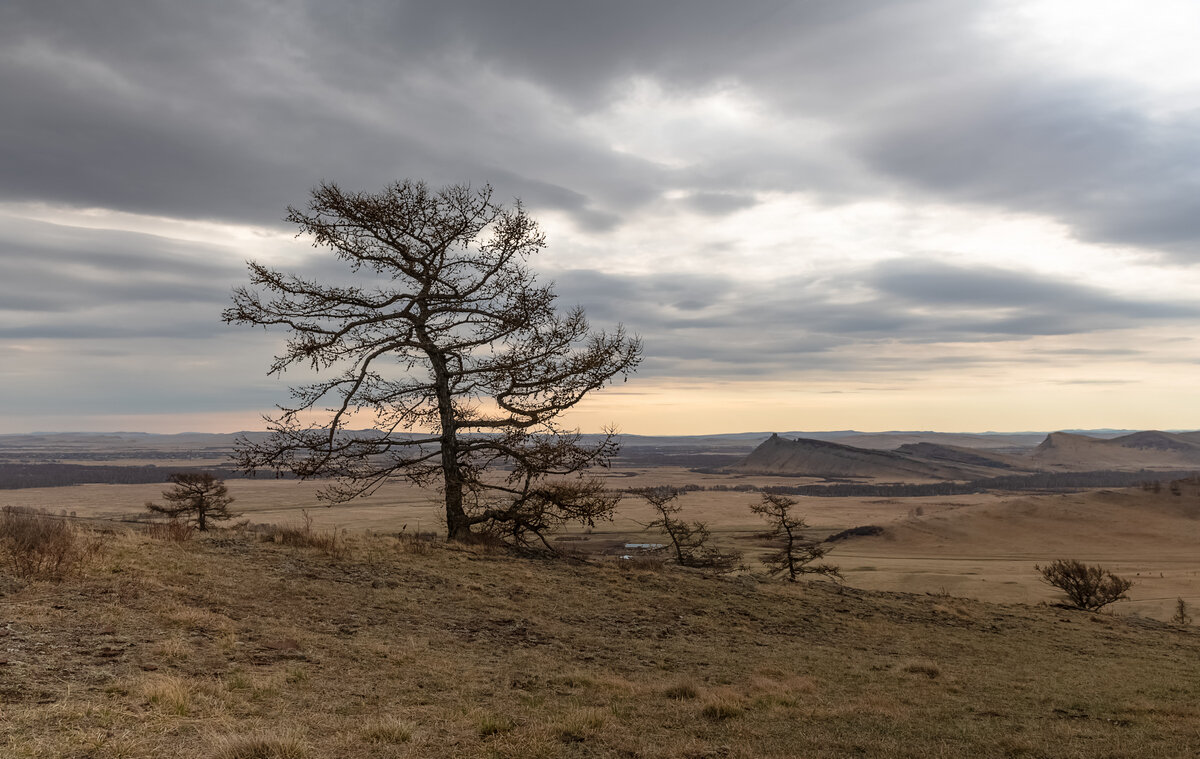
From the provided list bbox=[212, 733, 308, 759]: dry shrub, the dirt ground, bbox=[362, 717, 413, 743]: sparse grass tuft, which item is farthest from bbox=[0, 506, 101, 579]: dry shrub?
the dirt ground

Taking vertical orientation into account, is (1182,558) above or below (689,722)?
below

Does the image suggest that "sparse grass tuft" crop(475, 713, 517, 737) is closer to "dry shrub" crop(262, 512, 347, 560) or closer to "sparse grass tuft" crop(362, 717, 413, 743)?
"sparse grass tuft" crop(362, 717, 413, 743)

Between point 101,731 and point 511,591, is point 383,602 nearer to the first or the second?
point 511,591

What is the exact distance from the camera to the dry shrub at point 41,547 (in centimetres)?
1036

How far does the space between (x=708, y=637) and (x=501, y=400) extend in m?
7.52

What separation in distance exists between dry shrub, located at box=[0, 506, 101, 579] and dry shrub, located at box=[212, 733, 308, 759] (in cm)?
669

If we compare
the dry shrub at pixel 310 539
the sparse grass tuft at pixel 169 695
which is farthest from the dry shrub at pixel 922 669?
the dry shrub at pixel 310 539

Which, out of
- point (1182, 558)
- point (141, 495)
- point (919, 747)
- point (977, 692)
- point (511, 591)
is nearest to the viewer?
point (919, 747)

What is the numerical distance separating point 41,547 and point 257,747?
8.09 m

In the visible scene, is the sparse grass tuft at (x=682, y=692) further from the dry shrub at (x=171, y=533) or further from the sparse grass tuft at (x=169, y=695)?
the dry shrub at (x=171, y=533)

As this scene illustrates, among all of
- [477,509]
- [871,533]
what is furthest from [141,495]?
[477,509]

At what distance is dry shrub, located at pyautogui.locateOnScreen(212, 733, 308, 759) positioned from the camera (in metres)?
5.43

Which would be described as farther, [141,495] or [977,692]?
[141,495]

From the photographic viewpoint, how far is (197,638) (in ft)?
28.9
